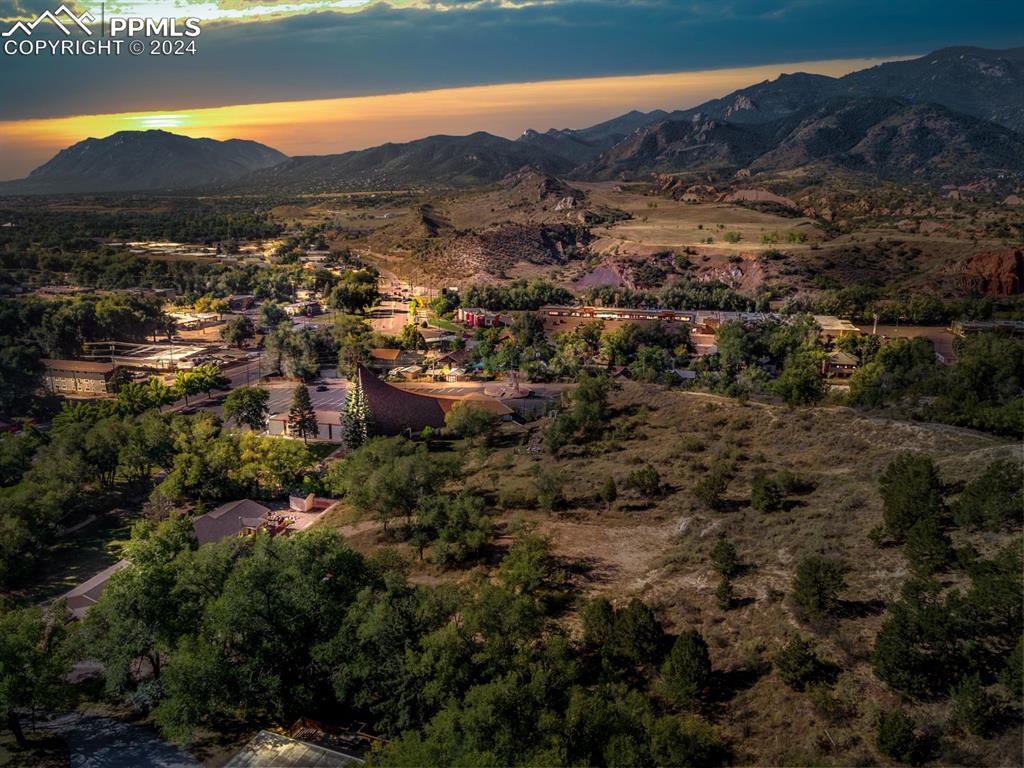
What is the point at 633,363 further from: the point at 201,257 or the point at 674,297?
the point at 201,257

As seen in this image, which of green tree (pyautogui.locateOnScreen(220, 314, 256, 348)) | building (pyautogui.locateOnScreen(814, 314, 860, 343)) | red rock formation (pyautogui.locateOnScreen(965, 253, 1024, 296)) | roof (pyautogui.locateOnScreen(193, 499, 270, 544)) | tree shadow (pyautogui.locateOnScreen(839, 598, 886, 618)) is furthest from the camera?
red rock formation (pyautogui.locateOnScreen(965, 253, 1024, 296))

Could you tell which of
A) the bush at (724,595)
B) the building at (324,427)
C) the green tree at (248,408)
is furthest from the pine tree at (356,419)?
the bush at (724,595)

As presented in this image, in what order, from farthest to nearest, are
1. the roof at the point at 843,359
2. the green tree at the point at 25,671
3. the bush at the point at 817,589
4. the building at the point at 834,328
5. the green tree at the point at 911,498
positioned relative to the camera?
the building at the point at 834,328 < the roof at the point at 843,359 < the green tree at the point at 911,498 < the bush at the point at 817,589 < the green tree at the point at 25,671

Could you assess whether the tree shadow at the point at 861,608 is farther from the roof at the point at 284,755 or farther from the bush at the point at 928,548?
the roof at the point at 284,755

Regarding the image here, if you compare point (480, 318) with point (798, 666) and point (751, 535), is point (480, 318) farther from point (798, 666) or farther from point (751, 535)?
point (798, 666)

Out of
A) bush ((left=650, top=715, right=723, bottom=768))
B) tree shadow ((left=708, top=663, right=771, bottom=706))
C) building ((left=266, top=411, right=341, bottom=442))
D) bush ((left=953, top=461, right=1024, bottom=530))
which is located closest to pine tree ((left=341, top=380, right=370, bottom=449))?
building ((left=266, top=411, right=341, bottom=442))

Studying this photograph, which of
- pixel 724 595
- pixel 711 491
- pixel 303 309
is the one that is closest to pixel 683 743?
pixel 724 595

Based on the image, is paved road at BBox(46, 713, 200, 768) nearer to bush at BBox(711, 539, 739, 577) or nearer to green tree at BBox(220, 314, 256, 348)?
bush at BBox(711, 539, 739, 577)
